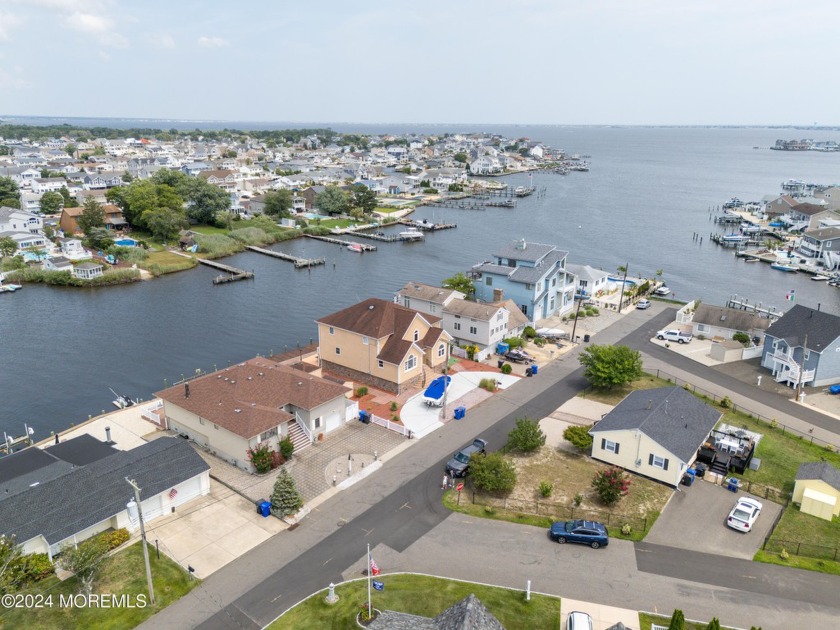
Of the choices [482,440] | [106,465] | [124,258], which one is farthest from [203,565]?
[124,258]

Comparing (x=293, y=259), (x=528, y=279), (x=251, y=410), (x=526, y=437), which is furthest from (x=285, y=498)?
(x=293, y=259)

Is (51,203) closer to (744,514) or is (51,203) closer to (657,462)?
(657,462)

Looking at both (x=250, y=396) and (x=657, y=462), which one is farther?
(x=250, y=396)

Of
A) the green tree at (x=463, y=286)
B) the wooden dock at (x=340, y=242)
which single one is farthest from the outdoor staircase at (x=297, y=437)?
the wooden dock at (x=340, y=242)

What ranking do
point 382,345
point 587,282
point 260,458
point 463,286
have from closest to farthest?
point 260,458 → point 382,345 → point 463,286 → point 587,282

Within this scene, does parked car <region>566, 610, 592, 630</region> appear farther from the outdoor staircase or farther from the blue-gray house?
the blue-gray house

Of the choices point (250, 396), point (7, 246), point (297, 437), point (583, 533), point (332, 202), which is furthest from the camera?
point (332, 202)
